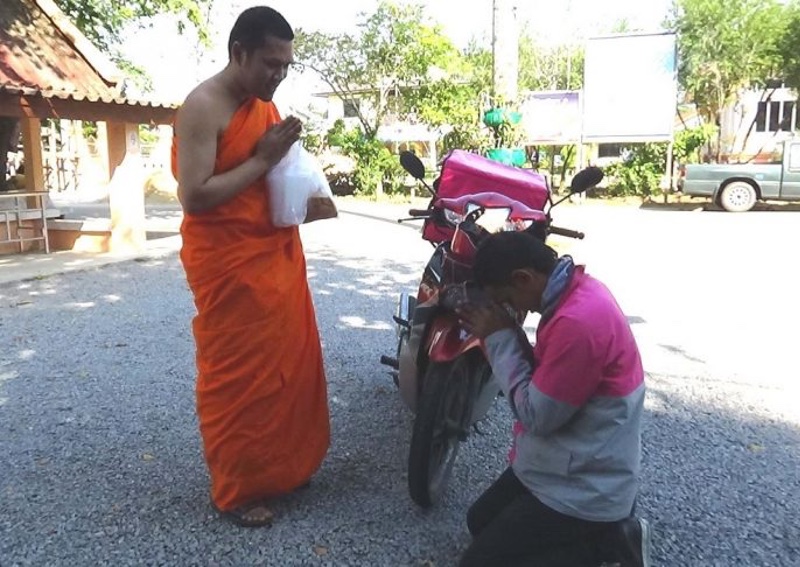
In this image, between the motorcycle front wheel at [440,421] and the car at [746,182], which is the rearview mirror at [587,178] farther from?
the car at [746,182]

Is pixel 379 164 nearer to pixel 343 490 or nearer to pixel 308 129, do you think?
pixel 308 129

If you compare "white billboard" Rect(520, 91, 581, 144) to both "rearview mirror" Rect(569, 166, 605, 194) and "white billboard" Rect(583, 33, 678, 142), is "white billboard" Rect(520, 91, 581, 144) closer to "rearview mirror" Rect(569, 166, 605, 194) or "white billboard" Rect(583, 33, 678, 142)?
"white billboard" Rect(583, 33, 678, 142)

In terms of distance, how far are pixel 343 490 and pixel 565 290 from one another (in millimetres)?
1409

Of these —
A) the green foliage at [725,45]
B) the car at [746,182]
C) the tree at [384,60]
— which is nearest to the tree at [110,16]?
the tree at [384,60]

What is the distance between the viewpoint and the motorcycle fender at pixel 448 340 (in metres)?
2.61

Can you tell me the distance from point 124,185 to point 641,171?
12994mm

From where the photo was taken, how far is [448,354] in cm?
262

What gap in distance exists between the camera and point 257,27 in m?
2.37

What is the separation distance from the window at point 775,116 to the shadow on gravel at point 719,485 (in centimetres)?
3194

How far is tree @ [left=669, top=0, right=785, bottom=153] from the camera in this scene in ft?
78.3

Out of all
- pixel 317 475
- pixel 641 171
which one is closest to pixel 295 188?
pixel 317 475

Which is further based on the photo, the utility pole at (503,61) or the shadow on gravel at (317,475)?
the utility pole at (503,61)

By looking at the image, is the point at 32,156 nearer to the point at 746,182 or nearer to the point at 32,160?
the point at 32,160

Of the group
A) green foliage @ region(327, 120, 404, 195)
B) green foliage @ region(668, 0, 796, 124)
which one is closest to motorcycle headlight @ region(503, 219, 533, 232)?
green foliage @ region(327, 120, 404, 195)
